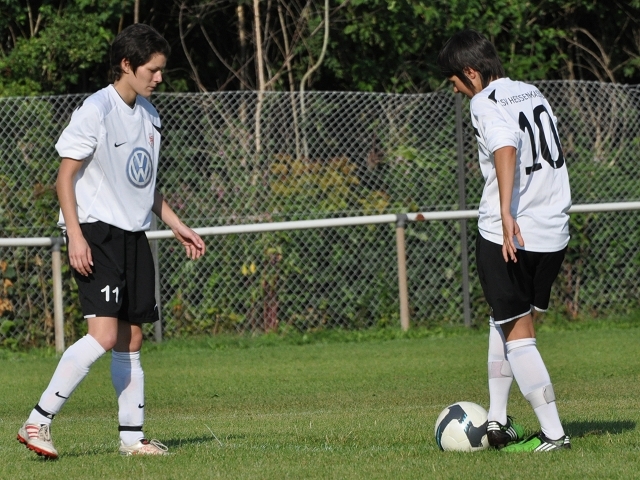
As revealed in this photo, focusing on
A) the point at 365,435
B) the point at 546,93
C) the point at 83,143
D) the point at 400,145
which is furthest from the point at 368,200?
the point at 83,143

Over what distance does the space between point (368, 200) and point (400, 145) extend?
0.65m

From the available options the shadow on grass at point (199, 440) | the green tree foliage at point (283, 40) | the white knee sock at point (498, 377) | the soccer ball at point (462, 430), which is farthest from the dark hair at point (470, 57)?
the green tree foliage at point (283, 40)

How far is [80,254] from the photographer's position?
538 cm

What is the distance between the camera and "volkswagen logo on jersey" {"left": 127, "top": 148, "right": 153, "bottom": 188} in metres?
5.65

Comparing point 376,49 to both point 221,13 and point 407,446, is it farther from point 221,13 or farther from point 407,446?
point 407,446

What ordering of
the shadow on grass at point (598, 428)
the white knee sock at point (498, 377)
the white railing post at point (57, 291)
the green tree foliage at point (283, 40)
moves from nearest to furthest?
the white knee sock at point (498, 377), the shadow on grass at point (598, 428), the white railing post at point (57, 291), the green tree foliage at point (283, 40)

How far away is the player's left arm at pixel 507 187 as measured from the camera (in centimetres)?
524

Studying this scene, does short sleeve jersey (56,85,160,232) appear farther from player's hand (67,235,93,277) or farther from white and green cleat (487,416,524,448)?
white and green cleat (487,416,524,448)

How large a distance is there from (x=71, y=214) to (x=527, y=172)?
7.08ft

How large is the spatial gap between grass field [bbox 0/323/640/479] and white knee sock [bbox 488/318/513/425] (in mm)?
289

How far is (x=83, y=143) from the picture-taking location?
5441 mm

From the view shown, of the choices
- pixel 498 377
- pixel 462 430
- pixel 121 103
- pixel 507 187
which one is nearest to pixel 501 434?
pixel 462 430

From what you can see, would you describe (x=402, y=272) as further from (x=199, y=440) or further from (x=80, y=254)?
(x=80, y=254)

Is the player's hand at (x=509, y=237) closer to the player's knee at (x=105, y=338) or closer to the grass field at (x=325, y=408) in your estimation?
the grass field at (x=325, y=408)
